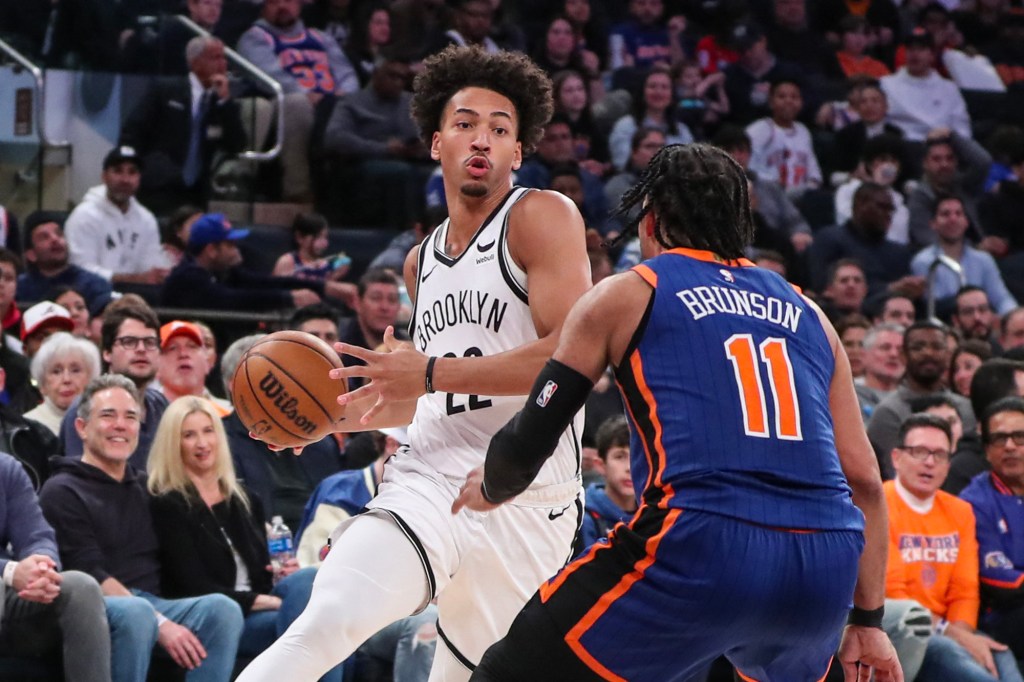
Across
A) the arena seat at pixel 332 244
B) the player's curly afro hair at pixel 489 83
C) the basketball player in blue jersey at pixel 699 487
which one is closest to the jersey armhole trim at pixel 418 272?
the player's curly afro hair at pixel 489 83

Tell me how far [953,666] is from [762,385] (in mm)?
4344

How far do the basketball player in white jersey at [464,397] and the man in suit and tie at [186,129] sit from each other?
246 inches

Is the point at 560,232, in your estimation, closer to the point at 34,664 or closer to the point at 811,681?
the point at 811,681

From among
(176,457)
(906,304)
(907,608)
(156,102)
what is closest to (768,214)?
(906,304)

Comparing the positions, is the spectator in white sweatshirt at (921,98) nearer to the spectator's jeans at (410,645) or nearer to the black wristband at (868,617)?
the spectator's jeans at (410,645)

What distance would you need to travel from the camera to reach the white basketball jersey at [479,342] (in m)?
4.51

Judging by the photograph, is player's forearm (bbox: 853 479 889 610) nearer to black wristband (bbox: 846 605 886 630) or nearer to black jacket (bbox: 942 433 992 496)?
black wristband (bbox: 846 605 886 630)

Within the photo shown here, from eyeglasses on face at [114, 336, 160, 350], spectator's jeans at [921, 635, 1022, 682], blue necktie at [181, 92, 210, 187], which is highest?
blue necktie at [181, 92, 210, 187]

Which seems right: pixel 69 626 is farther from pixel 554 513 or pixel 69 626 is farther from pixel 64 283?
pixel 64 283

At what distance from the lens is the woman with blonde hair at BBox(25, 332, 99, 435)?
7715 mm

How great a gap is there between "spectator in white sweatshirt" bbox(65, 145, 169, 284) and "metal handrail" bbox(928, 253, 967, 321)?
555 centimetres

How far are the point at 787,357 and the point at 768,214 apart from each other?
9247 millimetres

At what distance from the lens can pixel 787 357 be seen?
357cm

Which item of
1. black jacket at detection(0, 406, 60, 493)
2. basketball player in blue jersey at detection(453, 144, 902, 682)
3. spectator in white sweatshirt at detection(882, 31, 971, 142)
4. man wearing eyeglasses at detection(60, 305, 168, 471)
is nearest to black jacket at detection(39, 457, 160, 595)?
black jacket at detection(0, 406, 60, 493)
